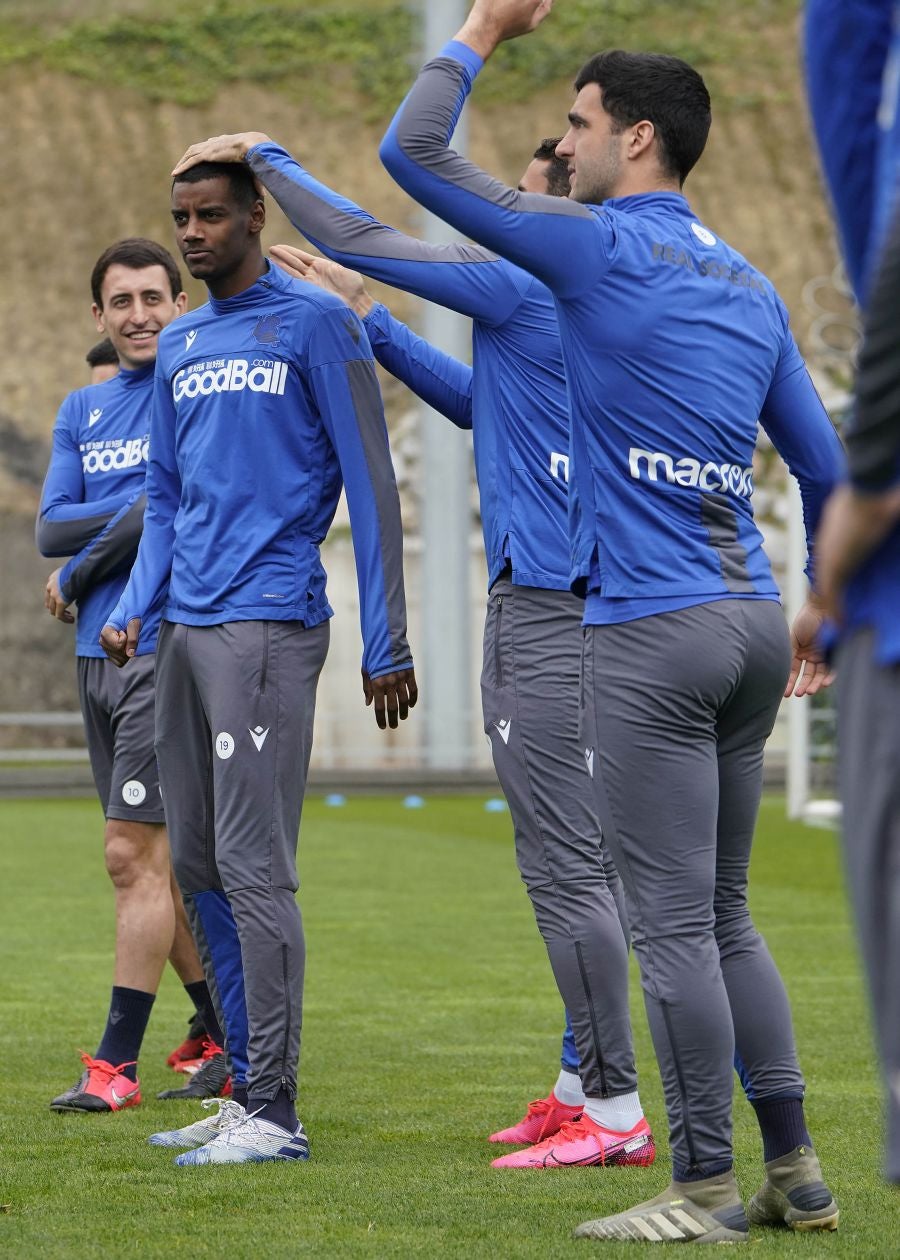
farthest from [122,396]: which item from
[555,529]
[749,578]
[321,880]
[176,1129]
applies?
[321,880]

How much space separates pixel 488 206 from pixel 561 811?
68.6 inches

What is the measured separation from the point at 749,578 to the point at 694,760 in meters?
0.38

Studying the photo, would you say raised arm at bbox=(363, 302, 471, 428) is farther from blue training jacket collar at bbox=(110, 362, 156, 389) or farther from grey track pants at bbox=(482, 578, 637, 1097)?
blue training jacket collar at bbox=(110, 362, 156, 389)

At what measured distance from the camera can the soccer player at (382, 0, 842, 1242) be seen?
373 centimetres

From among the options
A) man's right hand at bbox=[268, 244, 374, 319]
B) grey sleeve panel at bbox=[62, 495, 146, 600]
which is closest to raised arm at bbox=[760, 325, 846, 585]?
man's right hand at bbox=[268, 244, 374, 319]

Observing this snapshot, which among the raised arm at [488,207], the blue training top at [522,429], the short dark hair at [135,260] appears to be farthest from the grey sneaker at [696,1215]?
the short dark hair at [135,260]

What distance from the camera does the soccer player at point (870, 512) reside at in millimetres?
2207

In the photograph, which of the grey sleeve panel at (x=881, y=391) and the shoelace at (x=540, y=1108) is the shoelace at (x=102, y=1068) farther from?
the grey sleeve panel at (x=881, y=391)

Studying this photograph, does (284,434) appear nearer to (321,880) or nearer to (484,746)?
(321,880)

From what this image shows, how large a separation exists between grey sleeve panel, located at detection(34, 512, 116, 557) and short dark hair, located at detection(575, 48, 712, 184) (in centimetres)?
255

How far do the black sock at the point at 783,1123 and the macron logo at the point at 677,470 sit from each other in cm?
122

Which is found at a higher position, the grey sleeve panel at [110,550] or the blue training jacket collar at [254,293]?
the blue training jacket collar at [254,293]

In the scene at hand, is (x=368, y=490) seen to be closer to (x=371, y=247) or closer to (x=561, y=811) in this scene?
(x=371, y=247)

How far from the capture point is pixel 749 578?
3865 mm
